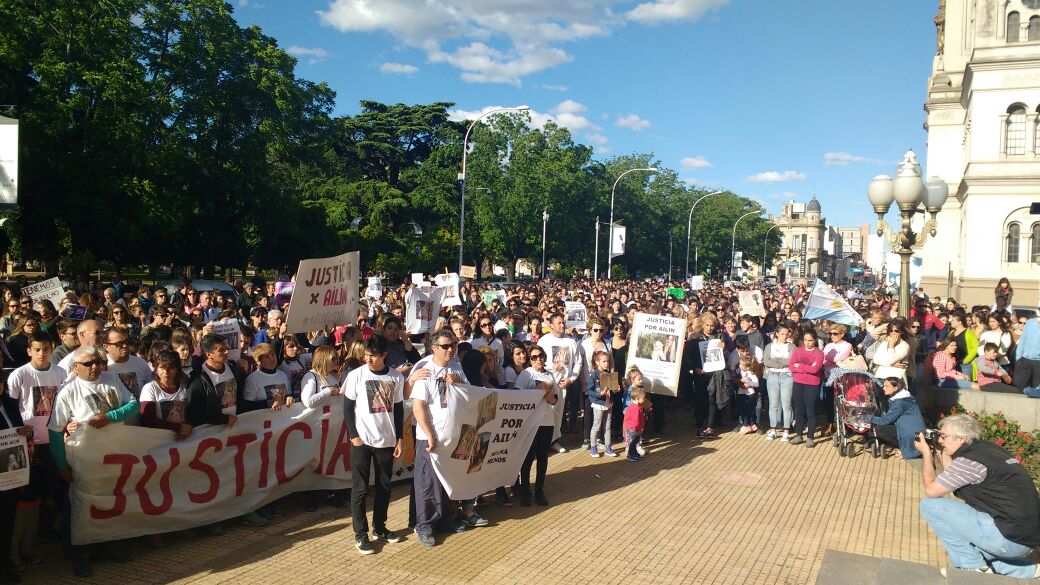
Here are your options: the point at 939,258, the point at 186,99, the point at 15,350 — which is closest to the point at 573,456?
the point at 15,350

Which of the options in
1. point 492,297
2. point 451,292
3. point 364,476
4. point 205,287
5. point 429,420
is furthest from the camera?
point 205,287

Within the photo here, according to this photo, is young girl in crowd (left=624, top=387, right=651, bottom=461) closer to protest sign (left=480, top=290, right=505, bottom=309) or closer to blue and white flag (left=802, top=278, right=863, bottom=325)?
blue and white flag (left=802, top=278, right=863, bottom=325)

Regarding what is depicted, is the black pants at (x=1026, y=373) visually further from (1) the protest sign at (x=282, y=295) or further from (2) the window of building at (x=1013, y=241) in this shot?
(2) the window of building at (x=1013, y=241)

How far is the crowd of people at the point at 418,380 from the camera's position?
6672 millimetres

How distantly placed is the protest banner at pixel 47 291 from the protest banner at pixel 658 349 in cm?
937

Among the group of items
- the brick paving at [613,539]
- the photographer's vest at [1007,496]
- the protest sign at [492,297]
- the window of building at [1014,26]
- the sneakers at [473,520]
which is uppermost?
the window of building at [1014,26]

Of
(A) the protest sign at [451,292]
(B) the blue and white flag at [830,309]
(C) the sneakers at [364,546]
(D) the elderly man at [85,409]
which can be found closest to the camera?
(D) the elderly man at [85,409]

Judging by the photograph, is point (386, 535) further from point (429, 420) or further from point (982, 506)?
point (982, 506)

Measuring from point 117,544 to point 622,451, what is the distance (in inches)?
258

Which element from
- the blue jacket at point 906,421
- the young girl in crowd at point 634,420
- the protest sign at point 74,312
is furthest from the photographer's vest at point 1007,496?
the protest sign at point 74,312

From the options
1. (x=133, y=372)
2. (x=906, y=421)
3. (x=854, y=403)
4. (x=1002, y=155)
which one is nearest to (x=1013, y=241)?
(x=1002, y=155)

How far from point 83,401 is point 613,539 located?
468cm

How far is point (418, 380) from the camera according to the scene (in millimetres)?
7156

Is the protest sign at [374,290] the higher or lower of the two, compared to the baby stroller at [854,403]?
higher
